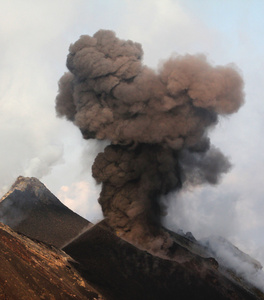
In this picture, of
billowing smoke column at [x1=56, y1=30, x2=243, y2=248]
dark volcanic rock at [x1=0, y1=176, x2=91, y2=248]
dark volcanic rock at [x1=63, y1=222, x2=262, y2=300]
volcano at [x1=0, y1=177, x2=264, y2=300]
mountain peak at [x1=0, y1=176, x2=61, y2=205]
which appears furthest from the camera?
mountain peak at [x1=0, y1=176, x2=61, y2=205]

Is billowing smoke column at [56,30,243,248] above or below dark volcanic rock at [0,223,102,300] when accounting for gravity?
above

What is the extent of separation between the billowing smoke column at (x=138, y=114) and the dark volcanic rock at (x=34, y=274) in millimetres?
9860

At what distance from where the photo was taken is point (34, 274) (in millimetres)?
23812

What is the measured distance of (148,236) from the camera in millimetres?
37125

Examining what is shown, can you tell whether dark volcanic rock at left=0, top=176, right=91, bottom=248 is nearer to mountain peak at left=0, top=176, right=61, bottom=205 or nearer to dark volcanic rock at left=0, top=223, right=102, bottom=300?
mountain peak at left=0, top=176, right=61, bottom=205

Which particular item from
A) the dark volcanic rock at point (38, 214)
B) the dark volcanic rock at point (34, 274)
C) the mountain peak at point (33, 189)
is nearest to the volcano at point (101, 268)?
the dark volcanic rock at point (34, 274)

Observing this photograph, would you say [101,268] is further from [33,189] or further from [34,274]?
[33,189]

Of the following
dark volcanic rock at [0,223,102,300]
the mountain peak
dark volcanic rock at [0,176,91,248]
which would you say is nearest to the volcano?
dark volcanic rock at [0,223,102,300]

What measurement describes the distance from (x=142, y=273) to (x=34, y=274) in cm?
1156

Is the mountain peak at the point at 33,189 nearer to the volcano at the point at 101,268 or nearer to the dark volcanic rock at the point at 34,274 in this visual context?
the volcano at the point at 101,268

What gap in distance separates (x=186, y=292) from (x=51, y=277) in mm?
11958

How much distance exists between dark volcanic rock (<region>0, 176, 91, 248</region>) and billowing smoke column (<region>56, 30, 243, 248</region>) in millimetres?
7677

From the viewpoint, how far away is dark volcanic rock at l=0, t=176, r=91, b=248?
4284 centimetres

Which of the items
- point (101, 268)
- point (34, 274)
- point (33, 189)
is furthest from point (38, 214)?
point (34, 274)
